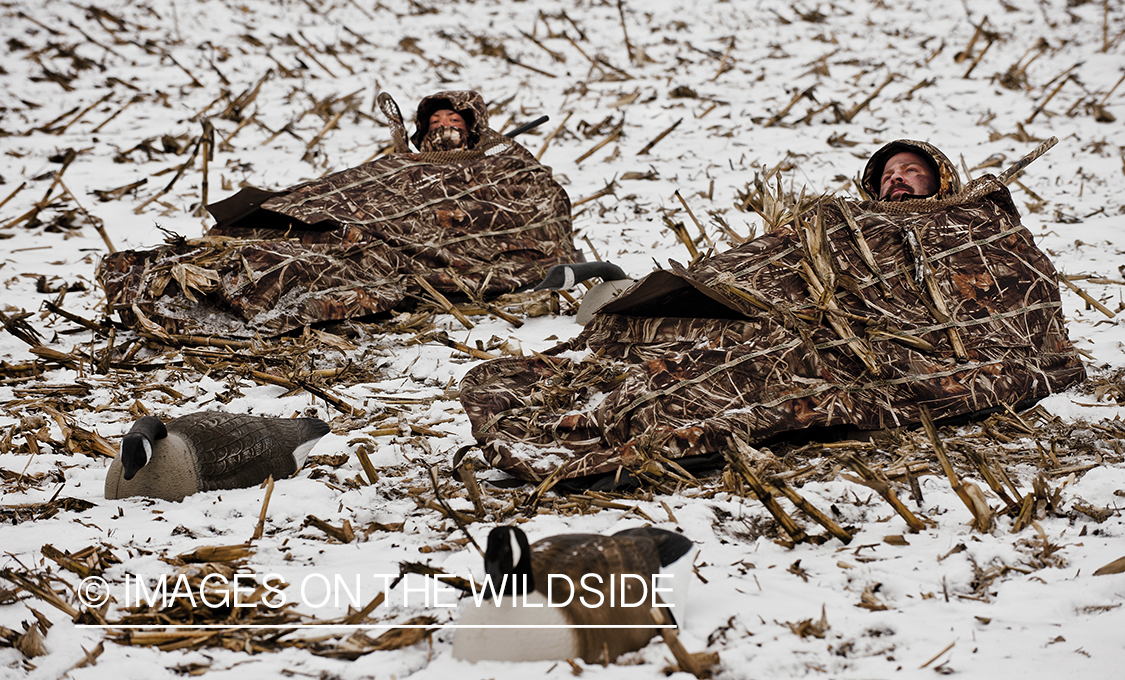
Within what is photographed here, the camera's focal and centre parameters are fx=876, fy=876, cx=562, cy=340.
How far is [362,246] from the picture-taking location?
5359 millimetres

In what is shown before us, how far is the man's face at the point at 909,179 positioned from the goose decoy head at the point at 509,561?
301 centimetres

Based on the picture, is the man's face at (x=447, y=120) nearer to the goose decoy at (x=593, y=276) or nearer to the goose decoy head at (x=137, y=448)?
the goose decoy at (x=593, y=276)

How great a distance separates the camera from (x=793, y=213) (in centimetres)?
387

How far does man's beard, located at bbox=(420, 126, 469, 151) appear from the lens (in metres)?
6.30

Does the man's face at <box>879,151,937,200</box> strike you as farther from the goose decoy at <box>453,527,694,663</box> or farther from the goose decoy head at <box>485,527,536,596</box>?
the goose decoy head at <box>485,527,536,596</box>

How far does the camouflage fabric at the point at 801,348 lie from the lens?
3.16 m

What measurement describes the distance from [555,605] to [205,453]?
1711mm

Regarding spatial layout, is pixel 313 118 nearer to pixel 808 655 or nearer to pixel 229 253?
pixel 229 253

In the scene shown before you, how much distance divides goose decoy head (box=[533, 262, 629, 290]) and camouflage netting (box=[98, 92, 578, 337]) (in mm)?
610

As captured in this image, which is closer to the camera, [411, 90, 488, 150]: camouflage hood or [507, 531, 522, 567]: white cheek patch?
[507, 531, 522, 567]: white cheek patch

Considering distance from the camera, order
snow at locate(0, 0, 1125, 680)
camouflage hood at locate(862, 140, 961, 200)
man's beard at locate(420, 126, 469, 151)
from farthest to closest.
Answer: man's beard at locate(420, 126, 469, 151) → camouflage hood at locate(862, 140, 961, 200) → snow at locate(0, 0, 1125, 680)

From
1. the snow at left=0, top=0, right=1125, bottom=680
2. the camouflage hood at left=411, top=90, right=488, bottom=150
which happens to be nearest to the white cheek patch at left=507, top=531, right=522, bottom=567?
the snow at left=0, top=0, right=1125, bottom=680

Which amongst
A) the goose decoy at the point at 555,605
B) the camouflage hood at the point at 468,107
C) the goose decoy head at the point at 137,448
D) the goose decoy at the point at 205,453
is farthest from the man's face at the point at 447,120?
the goose decoy at the point at 555,605

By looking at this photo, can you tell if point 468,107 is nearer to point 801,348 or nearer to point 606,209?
point 606,209
